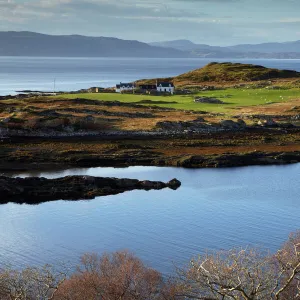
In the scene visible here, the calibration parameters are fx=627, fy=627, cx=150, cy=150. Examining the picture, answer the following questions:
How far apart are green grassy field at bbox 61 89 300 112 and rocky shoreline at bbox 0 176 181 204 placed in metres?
46.8

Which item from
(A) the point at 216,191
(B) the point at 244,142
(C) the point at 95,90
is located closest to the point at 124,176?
(A) the point at 216,191

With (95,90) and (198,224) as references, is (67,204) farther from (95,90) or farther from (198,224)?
(95,90)

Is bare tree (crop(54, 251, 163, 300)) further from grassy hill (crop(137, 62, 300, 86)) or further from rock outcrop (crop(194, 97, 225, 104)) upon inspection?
grassy hill (crop(137, 62, 300, 86))

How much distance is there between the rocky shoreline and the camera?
48719 millimetres

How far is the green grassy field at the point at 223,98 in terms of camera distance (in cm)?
10188

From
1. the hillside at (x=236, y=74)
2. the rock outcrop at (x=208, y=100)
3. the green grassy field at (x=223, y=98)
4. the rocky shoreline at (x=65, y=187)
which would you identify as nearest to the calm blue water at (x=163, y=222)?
the rocky shoreline at (x=65, y=187)

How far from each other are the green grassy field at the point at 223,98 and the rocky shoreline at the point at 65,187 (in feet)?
153

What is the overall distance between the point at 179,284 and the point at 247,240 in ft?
47.8

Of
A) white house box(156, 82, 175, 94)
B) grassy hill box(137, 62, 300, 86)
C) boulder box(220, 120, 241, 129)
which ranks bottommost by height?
boulder box(220, 120, 241, 129)

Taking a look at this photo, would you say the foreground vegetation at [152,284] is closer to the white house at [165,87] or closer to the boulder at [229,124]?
the boulder at [229,124]

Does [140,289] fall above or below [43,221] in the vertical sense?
above

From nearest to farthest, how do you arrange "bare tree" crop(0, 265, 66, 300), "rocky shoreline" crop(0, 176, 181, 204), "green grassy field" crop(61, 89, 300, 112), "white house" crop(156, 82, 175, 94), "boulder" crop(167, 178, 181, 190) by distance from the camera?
"bare tree" crop(0, 265, 66, 300)
"rocky shoreline" crop(0, 176, 181, 204)
"boulder" crop(167, 178, 181, 190)
"green grassy field" crop(61, 89, 300, 112)
"white house" crop(156, 82, 175, 94)

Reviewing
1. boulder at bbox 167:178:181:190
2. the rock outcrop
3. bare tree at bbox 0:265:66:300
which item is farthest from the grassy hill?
bare tree at bbox 0:265:66:300

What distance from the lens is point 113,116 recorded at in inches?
3408
